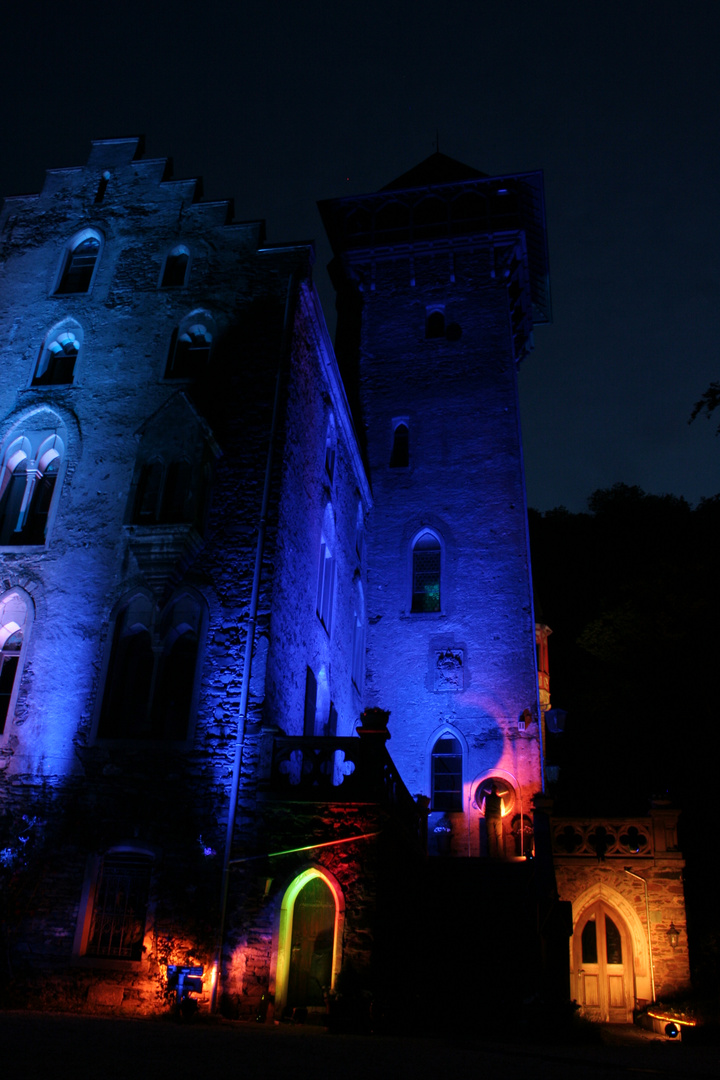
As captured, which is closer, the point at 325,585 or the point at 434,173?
the point at 325,585

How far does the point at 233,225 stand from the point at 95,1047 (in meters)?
15.6

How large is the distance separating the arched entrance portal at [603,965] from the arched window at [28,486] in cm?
1432

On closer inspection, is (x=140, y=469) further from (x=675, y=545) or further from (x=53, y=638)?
(x=675, y=545)

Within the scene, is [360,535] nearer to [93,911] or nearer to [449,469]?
[449,469]

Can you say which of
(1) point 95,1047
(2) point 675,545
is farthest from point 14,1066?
(2) point 675,545

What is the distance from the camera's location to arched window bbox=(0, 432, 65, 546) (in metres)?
16.2

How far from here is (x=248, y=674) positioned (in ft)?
45.7

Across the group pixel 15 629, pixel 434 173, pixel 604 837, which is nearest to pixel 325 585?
pixel 15 629

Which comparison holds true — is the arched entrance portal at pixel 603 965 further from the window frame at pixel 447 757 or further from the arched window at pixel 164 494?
the arched window at pixel 164 494

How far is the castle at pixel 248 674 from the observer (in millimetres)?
12805

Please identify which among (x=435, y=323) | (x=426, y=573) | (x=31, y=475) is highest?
(x=435, y=323)

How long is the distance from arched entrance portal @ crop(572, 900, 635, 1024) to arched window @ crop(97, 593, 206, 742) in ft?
35.6

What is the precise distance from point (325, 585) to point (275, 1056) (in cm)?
1189

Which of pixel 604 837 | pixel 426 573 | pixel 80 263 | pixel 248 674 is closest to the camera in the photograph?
pixel 248 674
